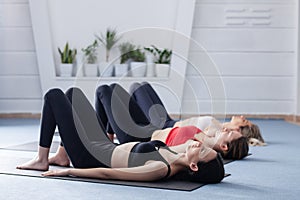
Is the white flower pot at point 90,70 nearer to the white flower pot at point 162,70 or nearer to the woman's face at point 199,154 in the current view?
the white flower pot at point 162,70

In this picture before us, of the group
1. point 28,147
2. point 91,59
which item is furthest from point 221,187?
point 91,59

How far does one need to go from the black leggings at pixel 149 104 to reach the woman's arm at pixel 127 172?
1303 millimetres

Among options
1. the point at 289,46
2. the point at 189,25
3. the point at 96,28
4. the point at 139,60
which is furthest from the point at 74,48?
the point at 289,46

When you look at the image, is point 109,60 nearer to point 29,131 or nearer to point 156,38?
point 156,38

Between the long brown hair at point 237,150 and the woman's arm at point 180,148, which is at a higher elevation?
the woman's arm at point 180,148

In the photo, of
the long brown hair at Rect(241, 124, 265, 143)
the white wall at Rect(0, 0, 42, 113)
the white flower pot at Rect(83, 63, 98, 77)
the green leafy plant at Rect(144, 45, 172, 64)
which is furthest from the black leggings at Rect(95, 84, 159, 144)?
the white wall at Rect(0, 0, 42, 113)

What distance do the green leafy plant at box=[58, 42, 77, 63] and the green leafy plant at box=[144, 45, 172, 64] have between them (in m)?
0.87

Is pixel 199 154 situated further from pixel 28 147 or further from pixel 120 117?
pixel 28 147

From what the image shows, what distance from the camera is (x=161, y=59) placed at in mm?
6520

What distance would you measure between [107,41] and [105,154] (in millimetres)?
3737

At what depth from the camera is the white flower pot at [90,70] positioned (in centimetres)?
640

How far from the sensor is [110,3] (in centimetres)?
665

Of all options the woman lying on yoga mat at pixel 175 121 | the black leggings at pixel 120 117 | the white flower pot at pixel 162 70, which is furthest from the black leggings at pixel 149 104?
the white flower pot at pixel 162 70

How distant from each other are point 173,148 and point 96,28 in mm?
3840
